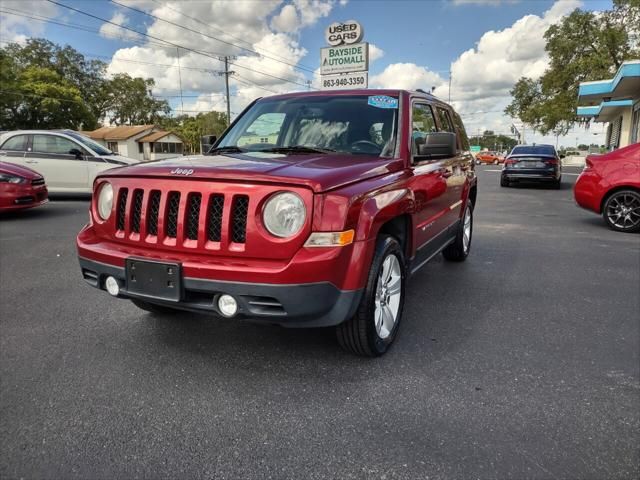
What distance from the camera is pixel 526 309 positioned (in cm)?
404

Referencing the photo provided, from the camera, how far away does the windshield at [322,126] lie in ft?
11.4

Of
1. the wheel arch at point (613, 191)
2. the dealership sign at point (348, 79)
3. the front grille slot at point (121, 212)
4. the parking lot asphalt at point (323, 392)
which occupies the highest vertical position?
the dealership sign at point (348, 79)

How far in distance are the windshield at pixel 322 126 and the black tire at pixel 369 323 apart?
806mm

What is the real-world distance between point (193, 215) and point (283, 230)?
0.54 metres

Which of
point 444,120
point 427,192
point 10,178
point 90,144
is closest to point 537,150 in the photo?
point 444,120

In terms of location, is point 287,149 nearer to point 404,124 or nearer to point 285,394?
point 404,124

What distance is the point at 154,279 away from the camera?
255 cm

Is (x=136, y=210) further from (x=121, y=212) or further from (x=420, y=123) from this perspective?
(x=420, y=123)

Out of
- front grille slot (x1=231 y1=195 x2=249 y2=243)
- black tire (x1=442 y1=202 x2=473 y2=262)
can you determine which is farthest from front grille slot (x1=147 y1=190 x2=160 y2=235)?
black tire (x1=442 y1=202 x2=473 y2=262)

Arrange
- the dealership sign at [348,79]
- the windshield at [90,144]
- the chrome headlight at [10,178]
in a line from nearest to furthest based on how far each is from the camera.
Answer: the chrome headlight at [10,178]
the windshield at [90,144]
the dealership sign at [348,79]

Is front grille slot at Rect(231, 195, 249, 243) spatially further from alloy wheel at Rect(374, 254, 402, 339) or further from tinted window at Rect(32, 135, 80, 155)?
tinted window at Rect(32, 135, 80, 155)

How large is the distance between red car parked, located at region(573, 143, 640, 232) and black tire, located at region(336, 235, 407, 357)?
6523 mm

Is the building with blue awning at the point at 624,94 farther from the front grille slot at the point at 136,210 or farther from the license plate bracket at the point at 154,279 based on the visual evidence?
the license plate bracket at the point at 154,279

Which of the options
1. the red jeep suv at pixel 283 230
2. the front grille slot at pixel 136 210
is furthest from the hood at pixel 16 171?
the front grille slot at pixel 136 210
